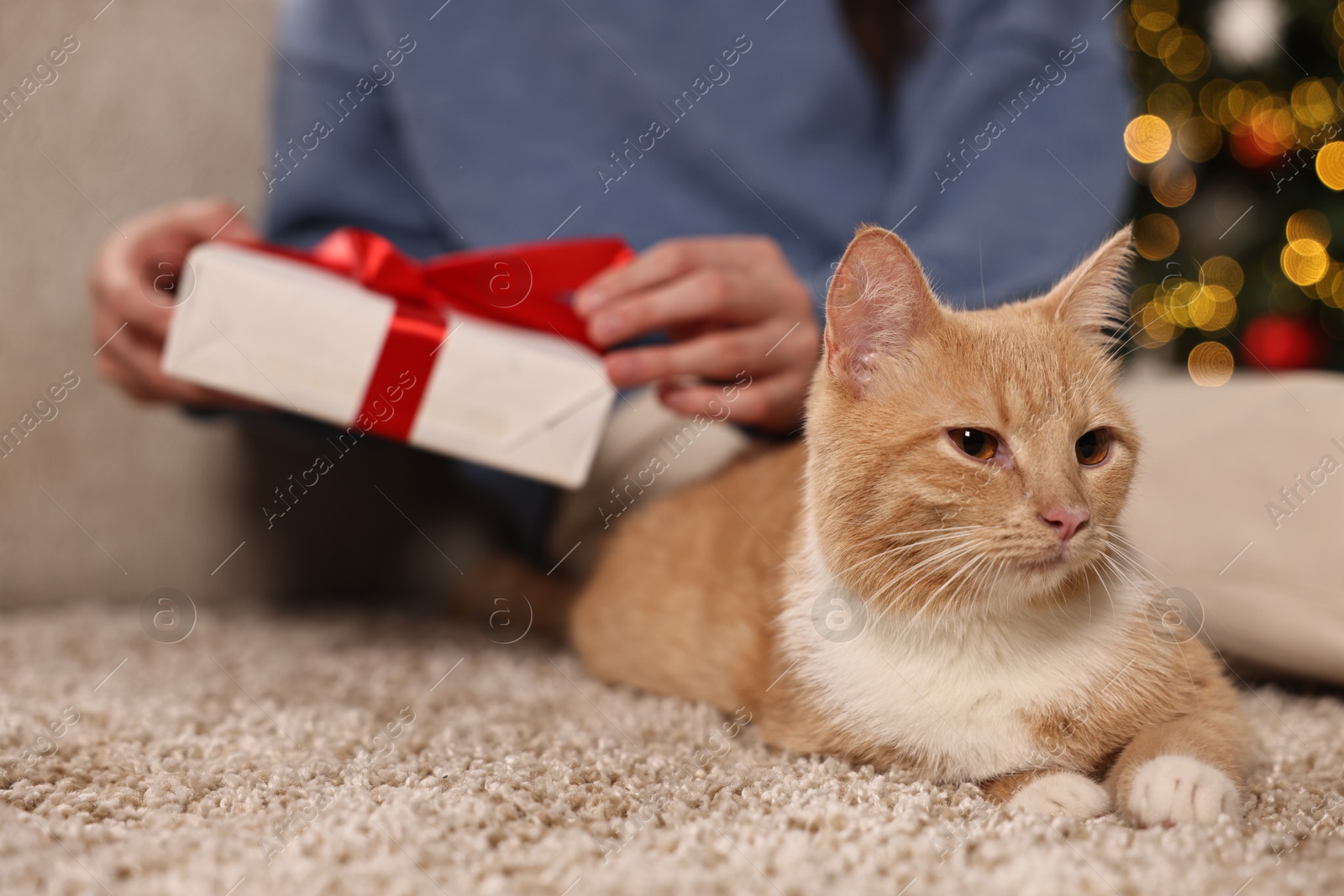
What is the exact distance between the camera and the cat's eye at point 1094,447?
37.0 inches

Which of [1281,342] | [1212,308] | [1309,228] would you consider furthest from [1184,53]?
[1281,342]

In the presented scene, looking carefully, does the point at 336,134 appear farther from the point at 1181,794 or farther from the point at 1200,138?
the point at 1200,138

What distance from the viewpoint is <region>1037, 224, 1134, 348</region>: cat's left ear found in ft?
3.29

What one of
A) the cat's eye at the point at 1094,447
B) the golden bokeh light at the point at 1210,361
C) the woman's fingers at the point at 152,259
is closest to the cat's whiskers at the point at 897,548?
the cat's eye at the point at 1094,447

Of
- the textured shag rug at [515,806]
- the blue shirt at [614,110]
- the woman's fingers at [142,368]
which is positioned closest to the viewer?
the textured shag rug at [515,806]

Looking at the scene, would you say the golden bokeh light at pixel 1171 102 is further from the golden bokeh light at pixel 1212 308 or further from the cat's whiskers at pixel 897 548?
the cat's whiskers at pixel 897 548

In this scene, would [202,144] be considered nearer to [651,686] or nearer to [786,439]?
[786,439]

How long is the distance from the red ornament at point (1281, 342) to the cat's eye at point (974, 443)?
5.99ft

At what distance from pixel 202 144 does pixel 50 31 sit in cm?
31

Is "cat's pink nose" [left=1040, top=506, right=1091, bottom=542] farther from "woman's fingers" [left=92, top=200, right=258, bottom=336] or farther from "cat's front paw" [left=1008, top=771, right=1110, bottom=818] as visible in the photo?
"woman's fingers" [left=92, top=200, right=258, bottom=336]

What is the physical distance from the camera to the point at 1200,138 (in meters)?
2.37

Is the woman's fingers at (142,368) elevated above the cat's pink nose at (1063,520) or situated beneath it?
elevated above

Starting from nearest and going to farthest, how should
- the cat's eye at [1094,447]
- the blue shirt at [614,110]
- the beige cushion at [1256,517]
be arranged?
the cat's eye at [1094,447], the beige cushion at [1256,517], the blue shirt at [614,110]

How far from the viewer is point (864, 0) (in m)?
1.86
